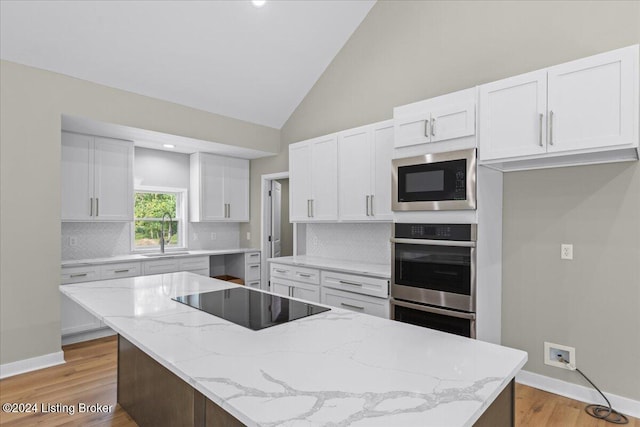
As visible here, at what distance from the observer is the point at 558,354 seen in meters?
2.65

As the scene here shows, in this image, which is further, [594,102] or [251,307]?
[594,102]

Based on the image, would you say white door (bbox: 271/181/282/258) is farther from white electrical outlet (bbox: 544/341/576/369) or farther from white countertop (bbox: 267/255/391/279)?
white electrical outlet (bbox: 544/341/576/369)

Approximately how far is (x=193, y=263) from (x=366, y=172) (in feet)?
8.94

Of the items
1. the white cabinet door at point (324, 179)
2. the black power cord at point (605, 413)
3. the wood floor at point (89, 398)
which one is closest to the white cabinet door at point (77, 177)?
the wood floor at point (89, 398)

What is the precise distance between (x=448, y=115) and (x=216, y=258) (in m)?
4.33

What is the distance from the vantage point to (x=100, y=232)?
4.32 meters

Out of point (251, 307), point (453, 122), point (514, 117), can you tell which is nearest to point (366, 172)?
point (453, 122)

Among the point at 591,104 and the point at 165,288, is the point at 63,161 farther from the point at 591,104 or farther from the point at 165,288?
the point at 591,104

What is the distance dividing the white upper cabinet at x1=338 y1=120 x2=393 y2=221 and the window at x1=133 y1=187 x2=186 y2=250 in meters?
2.82

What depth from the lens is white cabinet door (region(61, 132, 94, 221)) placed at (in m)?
3.82

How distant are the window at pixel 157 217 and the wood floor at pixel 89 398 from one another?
1816mm

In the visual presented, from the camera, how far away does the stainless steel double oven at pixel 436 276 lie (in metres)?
2.43

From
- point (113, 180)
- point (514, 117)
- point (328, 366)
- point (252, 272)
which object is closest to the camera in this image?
point (328, 366)

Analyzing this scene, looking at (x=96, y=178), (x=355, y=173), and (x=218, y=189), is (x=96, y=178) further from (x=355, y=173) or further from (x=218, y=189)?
(x=355, y=173)
